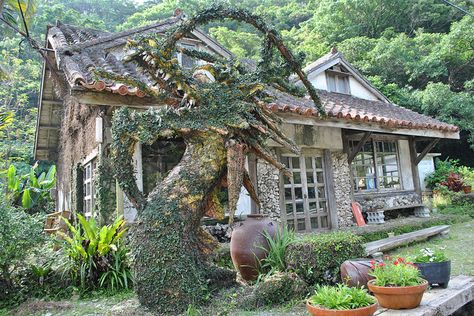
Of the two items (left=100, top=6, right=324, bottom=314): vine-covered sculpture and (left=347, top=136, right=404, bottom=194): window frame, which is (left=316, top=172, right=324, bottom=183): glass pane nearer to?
(left=347, top=136, right=404, bottom=194): window frame

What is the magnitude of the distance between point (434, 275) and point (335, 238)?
0.97 metres

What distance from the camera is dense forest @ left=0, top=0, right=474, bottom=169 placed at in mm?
16312

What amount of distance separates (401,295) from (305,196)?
5329mm

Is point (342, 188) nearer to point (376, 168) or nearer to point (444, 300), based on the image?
point (376, 168)

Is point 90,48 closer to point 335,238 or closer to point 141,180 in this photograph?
point 141,180

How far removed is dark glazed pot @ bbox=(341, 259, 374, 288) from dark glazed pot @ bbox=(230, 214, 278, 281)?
1.03 meters

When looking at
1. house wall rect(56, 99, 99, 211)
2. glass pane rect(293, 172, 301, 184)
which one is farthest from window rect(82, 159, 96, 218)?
glass pane rect(293, 172, 301, 184)

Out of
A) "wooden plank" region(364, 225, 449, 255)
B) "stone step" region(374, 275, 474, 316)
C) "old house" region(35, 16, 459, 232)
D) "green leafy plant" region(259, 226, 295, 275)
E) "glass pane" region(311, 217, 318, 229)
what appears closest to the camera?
"stone step" region(374, 275, 474, 316)

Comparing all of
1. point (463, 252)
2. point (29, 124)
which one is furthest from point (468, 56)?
point (29, 124)

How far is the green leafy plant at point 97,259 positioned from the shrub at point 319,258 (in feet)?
6.89

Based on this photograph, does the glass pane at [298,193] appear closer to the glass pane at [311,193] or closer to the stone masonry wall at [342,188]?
the glass pane at [311,193]

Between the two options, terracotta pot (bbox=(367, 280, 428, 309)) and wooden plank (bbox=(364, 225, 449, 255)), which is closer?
terracotta pot (bbox=(367, 280, 428, 309))

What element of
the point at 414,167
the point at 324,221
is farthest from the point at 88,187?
the point at 414,167

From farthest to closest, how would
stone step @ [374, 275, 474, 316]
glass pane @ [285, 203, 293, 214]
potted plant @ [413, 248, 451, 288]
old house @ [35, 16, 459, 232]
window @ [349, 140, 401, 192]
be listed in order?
window @ [349, 140, 401, 192]
glass pane @ [285, 203, 293, 214]
old house @ [35, 16, 459, 232]
potted plant @ [413, 248, 451, 288]
stone step @ [374, 275, 474, 316]
